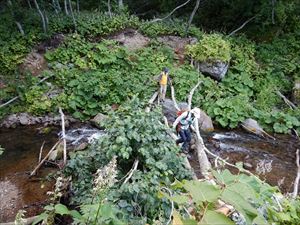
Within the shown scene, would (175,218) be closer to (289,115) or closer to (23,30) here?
(289,115)

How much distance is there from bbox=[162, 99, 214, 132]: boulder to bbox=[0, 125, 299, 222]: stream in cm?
32

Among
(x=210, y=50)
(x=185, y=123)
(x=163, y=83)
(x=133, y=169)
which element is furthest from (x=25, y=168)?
(x=210, y=50)

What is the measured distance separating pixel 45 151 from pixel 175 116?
4.46m

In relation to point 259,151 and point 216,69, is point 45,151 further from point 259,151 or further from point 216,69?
point 216,69

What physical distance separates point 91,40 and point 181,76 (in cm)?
444

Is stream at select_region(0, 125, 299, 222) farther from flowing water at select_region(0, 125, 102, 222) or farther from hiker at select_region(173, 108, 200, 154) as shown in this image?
hiker at select_region(173, 108, 200, 154)

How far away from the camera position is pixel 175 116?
12086mm

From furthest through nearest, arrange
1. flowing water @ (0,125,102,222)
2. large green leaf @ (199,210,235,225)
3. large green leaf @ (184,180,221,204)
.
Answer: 1. flowing water @ (0,125,102,222)
2. large green leaf @ (184,180,221,204)
3. large green leaf @ (199,210,235,225)

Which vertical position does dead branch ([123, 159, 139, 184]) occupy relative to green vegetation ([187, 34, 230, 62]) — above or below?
above

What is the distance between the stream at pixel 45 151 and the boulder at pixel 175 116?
32cm

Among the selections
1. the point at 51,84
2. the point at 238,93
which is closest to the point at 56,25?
the point at 51,84

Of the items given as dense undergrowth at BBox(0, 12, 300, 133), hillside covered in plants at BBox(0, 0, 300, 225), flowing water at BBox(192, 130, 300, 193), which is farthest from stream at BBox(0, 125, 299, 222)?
dense undergrowth at BBox(0, 12, 300, 133)

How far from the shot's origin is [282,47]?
16641 mm

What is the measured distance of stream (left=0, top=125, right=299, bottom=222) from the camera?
296 inches
